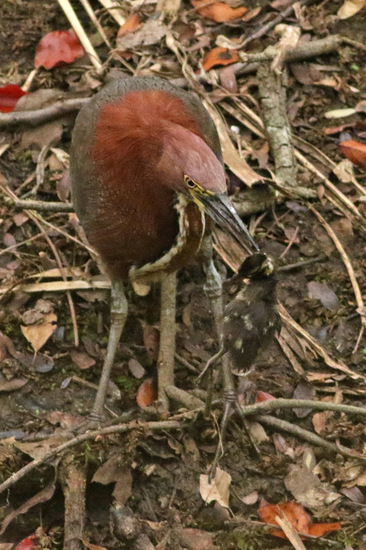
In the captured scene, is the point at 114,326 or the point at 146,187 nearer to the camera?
the point at 146,187

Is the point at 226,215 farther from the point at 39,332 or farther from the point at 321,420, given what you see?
the point at 39,332

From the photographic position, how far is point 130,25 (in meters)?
5.34

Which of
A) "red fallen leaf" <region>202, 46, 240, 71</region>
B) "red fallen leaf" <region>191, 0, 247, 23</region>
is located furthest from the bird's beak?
"red fallen leaf" <region>191, 0, 247, 23</region>

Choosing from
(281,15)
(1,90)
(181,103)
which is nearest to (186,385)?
(181,103)

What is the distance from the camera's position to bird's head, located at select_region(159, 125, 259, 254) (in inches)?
127

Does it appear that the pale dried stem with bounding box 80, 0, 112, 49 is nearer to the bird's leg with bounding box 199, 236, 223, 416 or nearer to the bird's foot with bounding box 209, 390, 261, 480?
the bird's leg with bounding box 199, 236, 223, 416

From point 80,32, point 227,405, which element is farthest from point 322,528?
point 80,32

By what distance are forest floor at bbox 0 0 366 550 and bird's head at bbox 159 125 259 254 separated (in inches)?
34.8

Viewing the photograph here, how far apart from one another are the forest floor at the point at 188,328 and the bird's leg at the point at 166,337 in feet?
0.33

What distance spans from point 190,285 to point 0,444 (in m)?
1.34

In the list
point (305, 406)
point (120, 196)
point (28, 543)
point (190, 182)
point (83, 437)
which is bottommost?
point (305, 406)

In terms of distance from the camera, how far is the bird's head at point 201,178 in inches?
127

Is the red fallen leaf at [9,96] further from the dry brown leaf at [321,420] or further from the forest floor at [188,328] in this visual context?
the dry brown leaf at [321,420]

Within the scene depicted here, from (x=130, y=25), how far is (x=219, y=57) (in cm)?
61
